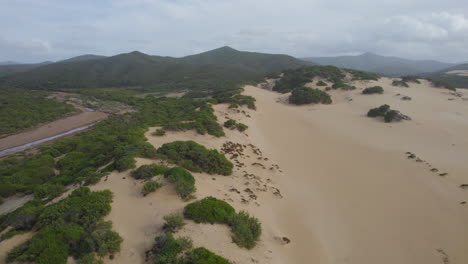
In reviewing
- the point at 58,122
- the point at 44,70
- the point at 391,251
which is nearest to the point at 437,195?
the point at 391,251

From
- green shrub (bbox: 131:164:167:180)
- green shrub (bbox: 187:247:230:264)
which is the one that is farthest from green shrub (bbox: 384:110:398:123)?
green shrub (bbox: 187:247:230:264)

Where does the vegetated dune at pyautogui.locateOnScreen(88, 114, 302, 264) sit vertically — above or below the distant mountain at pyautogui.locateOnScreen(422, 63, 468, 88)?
below

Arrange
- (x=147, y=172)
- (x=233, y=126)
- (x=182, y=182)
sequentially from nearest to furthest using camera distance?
(x=182, y=182), (x=147, y=172), (x=233, y=126)

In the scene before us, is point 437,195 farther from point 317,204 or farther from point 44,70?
point 44,70

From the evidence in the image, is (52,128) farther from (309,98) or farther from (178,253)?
(309,98)

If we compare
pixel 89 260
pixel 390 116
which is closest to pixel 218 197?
pixel 89 260

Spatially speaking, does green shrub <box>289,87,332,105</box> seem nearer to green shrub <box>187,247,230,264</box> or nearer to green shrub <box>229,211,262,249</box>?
green shrub <box>229,211,262,249</box>

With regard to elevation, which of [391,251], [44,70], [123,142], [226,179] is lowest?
[391,251]
